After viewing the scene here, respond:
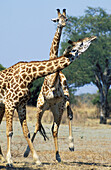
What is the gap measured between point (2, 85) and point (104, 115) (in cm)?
2323

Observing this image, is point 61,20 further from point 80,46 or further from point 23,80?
point 23,80

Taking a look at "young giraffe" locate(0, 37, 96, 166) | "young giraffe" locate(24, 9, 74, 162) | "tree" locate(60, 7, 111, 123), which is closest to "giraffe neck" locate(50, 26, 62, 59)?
"young giraffe" locate(24, 9, 74, 162)

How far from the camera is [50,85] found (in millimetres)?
9133

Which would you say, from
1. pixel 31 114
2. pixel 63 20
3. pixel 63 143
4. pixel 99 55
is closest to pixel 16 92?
Answer: pixel 63 20

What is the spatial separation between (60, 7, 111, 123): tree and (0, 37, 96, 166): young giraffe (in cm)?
2177

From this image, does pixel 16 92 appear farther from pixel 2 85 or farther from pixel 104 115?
pixel 104 115

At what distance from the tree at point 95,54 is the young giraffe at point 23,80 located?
2177 centimetres

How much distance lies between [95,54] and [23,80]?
2234 centimetres

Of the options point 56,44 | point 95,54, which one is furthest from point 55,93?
point 95,54

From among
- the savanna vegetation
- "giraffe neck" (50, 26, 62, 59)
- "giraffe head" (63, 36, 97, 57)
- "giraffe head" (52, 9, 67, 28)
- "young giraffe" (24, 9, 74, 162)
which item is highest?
the savanna vegetation

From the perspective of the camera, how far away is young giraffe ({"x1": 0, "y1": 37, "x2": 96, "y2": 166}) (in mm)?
7645

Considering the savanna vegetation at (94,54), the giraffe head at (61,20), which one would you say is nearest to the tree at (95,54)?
the savanna vegetation at (94,54)

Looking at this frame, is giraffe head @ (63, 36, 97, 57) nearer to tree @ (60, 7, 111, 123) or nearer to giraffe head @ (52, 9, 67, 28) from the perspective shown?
giraffe head @ (52, 9, 67, 28)

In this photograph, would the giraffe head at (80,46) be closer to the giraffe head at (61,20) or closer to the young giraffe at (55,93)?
the young giraffe at (55,93)
